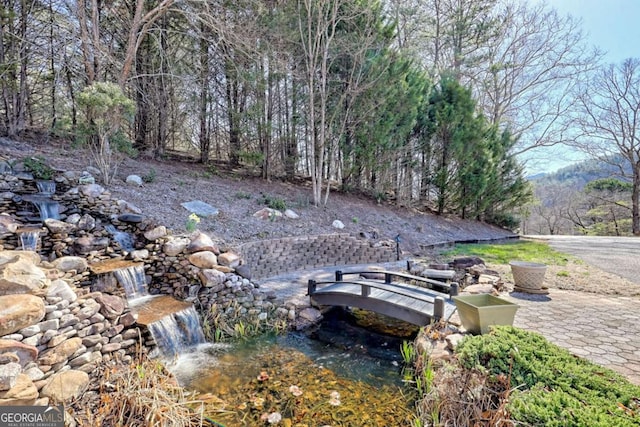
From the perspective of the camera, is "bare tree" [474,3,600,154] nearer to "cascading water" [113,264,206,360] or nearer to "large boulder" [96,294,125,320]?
"cascading water" [113,264,206,360]

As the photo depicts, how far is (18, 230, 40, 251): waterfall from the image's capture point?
14.5ft

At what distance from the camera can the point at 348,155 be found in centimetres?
977

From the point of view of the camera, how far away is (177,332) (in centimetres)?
392

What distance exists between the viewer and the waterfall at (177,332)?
3.66 metres

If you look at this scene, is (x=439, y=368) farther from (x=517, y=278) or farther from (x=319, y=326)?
(x=517, y=278)

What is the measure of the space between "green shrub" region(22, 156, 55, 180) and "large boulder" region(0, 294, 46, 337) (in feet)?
12.8

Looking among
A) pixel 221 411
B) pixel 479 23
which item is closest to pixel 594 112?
pixel 479 23

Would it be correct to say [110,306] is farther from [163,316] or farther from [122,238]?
[122,238]

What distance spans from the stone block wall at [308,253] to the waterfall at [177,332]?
5.35ft

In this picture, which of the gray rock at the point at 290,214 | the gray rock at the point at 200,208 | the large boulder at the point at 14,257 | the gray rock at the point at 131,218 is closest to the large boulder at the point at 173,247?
the gray rock at the point at 131,218

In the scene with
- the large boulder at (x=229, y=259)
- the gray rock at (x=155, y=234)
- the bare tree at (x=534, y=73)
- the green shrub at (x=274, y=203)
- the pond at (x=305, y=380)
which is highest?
the bare tree at (x=534, y=73)

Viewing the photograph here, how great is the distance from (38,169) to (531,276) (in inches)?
330

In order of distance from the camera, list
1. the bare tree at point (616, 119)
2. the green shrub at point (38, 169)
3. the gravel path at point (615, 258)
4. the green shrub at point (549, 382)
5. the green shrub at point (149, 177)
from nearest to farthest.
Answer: the green shrub at point (549, 382), the green shrub at point (38, 169), the gravel path at point (615, 258), the green shrub at point (149, 177), the bare tree at point (616, 119)

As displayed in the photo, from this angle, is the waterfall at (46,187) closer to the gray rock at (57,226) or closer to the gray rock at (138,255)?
the gray rock at (57,226)
